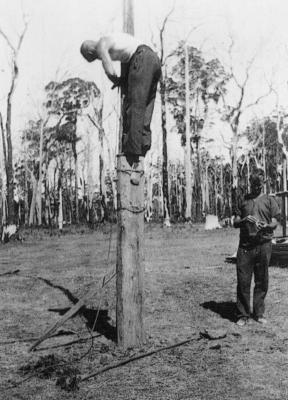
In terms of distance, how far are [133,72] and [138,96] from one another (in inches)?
10.9

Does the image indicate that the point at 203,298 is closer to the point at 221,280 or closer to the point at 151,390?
the point at 221,280

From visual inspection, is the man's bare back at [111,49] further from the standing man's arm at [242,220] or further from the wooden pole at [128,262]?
the standing man's arm at [242,220]

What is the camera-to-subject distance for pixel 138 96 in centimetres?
561

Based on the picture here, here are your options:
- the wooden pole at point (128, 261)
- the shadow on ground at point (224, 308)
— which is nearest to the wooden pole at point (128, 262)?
the wooden pole at point (128, 261)

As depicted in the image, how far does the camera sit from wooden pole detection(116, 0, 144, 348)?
5.77 m

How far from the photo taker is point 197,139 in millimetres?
45906

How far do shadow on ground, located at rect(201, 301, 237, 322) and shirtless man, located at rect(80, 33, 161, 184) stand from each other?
9.22 ft

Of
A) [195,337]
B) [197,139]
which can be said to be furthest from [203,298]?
[197,139]

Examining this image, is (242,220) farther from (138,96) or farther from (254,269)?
(138,96)

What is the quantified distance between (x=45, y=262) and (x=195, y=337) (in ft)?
29.5

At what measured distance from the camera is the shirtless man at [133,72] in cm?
560

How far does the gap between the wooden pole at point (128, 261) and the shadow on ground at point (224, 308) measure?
1.70 m

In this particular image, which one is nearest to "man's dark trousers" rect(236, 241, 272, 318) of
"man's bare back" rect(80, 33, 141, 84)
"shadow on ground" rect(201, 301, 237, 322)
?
"shadow on ground" rect(201, 301, 237, 322)

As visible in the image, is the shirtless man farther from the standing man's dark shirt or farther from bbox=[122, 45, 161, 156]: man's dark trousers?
the standing man's dark shirt
